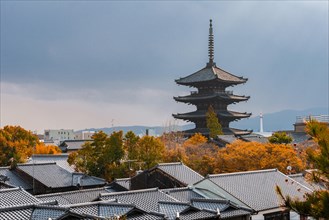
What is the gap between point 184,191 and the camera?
2991cm

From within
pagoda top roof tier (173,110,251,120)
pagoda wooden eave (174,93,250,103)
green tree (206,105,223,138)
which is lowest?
green tree (206,105,223,138)

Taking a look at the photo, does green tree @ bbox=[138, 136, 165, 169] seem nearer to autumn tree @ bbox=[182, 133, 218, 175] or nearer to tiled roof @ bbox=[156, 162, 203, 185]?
autumn tree @ bbox=[182, 133, 218, 175]

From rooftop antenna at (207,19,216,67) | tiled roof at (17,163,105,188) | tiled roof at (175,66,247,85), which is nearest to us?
tiled roof at (17,163,105,188)

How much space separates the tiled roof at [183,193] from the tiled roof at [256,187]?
4.31ft

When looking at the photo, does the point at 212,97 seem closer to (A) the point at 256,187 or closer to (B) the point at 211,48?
(B) the point at 211,48

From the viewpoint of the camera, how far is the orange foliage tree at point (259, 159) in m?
41.1

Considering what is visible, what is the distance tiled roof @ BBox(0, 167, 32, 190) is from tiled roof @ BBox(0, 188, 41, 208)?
13523 mm

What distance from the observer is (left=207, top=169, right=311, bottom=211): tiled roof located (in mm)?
28578

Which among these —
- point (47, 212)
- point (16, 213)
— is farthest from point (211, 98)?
point (16, 213)

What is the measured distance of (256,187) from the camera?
3052 cm

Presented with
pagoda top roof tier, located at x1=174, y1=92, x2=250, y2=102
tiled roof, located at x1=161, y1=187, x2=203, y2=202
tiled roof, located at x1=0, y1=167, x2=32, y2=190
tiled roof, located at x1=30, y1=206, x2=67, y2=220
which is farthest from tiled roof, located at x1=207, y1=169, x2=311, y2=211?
pagoda top roof tier, located at x1=174, y1=92, x2=250, y2=102

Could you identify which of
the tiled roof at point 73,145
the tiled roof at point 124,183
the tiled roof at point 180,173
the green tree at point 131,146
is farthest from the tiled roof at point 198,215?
the tiled roof at point 73,145

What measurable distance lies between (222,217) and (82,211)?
7.17 meters

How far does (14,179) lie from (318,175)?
3084 centimetres
